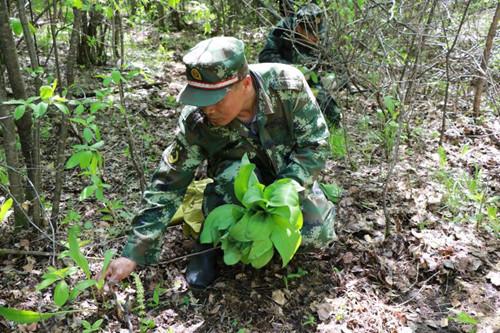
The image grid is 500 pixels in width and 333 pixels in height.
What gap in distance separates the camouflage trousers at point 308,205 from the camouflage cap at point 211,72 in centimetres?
67

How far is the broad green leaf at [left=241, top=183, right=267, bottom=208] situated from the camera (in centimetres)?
194


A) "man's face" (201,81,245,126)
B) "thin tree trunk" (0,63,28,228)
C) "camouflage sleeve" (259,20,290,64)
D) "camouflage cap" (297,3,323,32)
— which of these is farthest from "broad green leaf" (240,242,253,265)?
"camouflage sleeve" (259,20,290,64)

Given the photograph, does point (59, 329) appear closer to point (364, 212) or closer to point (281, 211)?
point (281, 211)

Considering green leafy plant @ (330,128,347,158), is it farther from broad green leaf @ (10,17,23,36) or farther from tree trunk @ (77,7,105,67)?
tree trunk @ (77,7,105,67)

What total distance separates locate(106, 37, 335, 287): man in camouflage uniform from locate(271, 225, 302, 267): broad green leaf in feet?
1.60

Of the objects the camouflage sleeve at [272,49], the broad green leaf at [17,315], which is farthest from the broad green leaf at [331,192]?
the camouflage sleeve at [272,49]

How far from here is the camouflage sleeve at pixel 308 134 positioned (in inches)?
97.9

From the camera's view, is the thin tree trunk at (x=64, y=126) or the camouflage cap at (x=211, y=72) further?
the thin tree trunk at (x=64, y=126)

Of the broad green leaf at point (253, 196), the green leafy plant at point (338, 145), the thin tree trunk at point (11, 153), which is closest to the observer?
the broad green leaf at point (253, 196)

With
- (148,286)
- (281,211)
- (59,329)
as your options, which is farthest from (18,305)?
(281,211)

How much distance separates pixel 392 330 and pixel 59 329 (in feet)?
5.31

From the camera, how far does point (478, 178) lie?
10.7 feet

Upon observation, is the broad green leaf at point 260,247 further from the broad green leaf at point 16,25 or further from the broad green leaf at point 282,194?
the broad green leaf at point 16,25

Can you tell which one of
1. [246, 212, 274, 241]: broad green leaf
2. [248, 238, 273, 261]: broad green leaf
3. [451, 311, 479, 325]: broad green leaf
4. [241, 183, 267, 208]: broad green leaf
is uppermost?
[241, 183, 267, 208]: broad green leaf
